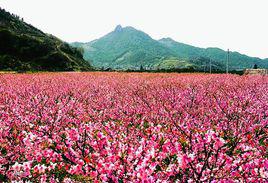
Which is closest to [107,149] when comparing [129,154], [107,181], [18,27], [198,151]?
[129,154]

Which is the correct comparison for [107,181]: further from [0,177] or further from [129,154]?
[0,177]

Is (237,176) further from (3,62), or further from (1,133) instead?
(3,62)

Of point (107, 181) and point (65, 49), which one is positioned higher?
point (65, 49)

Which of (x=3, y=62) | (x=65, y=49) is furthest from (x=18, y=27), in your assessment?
(x=3, y=62)

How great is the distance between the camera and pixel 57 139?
825 cm

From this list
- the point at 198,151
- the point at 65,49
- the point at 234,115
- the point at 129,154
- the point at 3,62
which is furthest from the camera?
the point at 65,49

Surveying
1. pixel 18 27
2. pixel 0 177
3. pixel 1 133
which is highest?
pixel 18 27

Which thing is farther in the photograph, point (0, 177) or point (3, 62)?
point (3, 62)

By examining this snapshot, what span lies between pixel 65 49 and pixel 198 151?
15037cm

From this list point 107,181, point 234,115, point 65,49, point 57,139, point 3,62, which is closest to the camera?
point 107,181

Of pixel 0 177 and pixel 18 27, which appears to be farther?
pixel 18 27

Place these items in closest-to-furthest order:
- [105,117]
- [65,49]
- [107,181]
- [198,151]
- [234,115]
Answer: [107,181], [198,151], [234,115], [105,117], [65,49]

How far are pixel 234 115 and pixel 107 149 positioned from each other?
786 centimetres

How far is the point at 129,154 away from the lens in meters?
5.55
